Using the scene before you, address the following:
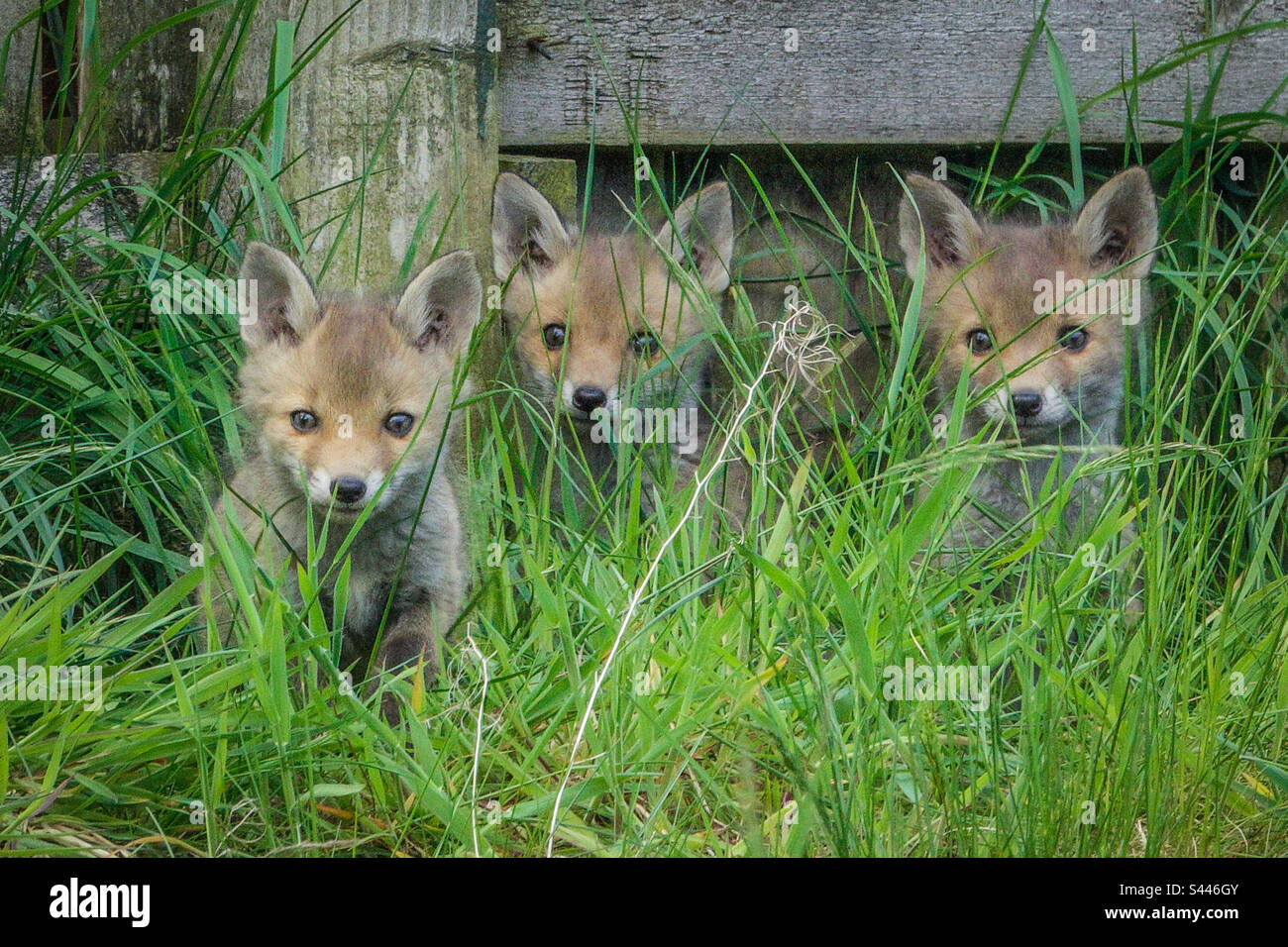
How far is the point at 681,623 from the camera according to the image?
1.98m

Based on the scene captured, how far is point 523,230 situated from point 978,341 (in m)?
1.01

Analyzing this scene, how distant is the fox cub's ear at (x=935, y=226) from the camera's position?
2480 mm

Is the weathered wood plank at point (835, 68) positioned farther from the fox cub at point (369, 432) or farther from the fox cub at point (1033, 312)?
Answer: the fox cub at point (369, 432)

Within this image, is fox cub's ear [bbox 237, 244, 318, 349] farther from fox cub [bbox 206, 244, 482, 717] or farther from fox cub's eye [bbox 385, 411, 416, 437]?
fox cub's eye [bbox 385, 411, 416, 437]

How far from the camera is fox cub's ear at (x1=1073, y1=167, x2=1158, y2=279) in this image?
7.93 feet

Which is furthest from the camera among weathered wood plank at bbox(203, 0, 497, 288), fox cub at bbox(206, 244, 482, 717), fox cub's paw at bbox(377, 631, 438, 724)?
weathered wood plank at bbox(203, 0, 497, 288)

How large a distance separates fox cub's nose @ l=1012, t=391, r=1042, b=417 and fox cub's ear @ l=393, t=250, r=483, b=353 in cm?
109

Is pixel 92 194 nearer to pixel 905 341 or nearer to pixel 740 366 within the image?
pixel 740 366

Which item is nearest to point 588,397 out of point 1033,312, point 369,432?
point 369,432

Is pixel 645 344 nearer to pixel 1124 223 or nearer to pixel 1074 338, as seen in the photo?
pixel 1074 338

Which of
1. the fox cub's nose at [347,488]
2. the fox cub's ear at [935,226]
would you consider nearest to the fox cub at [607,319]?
the fox cub's ear at [935,226]

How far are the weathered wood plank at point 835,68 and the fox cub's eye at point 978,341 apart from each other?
425 millimetres

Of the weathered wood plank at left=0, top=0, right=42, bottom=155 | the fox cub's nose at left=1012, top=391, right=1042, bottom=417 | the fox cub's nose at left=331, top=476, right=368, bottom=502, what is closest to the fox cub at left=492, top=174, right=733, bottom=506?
the fox cub's nose at left=331, top=476, right=368, bottom=502
